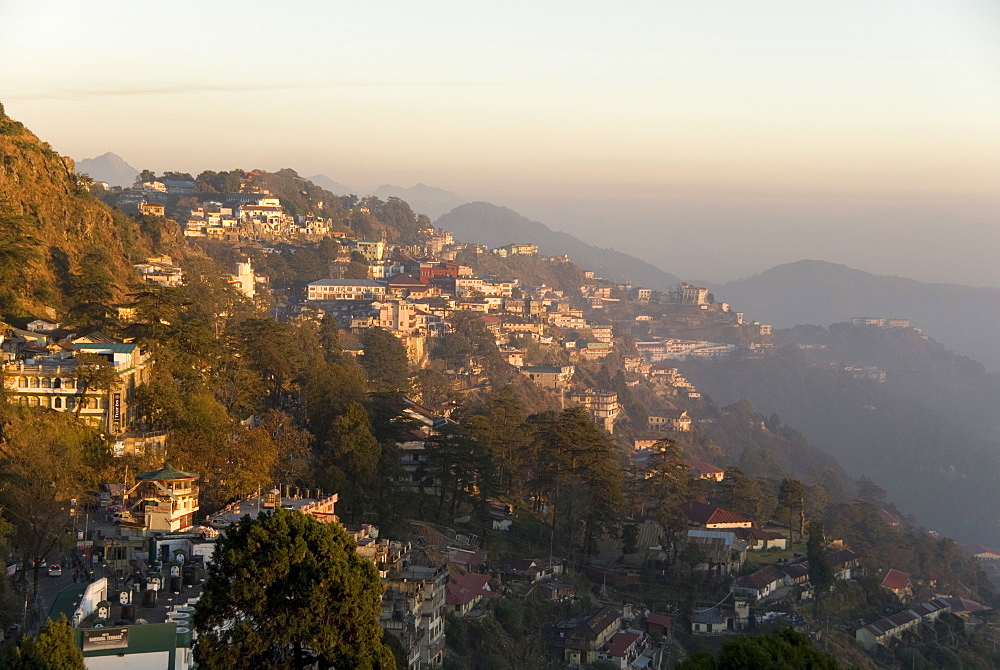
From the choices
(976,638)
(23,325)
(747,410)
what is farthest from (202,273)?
(747,410)

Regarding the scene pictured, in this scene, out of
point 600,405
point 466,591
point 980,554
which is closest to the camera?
point 466,591

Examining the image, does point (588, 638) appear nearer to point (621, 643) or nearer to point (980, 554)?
point (621, 643)

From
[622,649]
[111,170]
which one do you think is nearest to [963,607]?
[622,649]

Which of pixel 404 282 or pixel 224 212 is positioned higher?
pixel 224 212

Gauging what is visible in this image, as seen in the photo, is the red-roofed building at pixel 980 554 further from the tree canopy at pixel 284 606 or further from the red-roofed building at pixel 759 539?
the tree canopy at pixel 284 606

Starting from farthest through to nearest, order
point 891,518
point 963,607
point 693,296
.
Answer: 1. point 693,296
2. point 891,518
3. point 963,607

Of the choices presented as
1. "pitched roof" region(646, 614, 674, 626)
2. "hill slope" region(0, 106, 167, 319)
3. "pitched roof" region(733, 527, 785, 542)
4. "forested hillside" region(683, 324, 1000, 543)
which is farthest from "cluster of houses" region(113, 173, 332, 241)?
"forested hillside" region(683, 324, 1000, 543)

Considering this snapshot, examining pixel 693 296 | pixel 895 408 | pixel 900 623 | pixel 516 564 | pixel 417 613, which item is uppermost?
Answer: pixel 417 613
